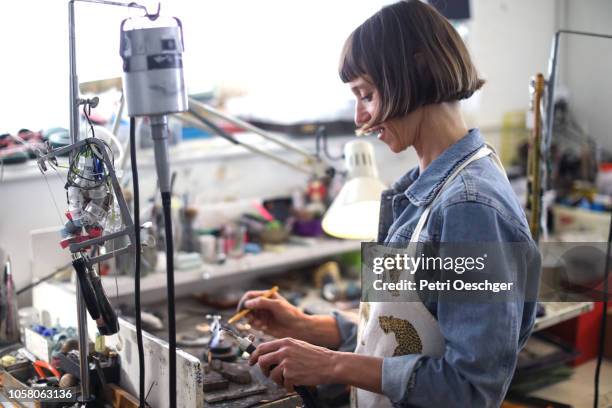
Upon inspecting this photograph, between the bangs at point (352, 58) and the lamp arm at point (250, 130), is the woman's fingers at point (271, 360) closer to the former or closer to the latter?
the bangs at point (352, 58)

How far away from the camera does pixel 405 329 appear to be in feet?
3.61

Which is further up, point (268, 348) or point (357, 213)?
point (357, 213)

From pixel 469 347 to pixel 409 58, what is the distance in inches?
17.6

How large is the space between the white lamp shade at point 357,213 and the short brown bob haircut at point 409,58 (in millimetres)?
276

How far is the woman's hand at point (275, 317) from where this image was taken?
53.6 inches

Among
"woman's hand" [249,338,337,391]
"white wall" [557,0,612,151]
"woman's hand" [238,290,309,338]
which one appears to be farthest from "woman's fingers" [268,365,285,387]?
"white wall" [557,0,612,151]

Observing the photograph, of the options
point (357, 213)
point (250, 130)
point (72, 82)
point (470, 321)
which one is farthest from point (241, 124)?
point (470, 321)

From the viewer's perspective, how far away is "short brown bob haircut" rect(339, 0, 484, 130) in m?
1.05

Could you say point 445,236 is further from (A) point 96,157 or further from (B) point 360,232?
(A) point 96,157

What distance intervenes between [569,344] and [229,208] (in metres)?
1.16

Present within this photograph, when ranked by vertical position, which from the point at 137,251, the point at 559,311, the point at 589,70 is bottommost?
the point at 559,311

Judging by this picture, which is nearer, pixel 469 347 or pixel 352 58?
pixel 469 347

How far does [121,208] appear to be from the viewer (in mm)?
1053

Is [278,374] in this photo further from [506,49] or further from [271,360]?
[506,49]
